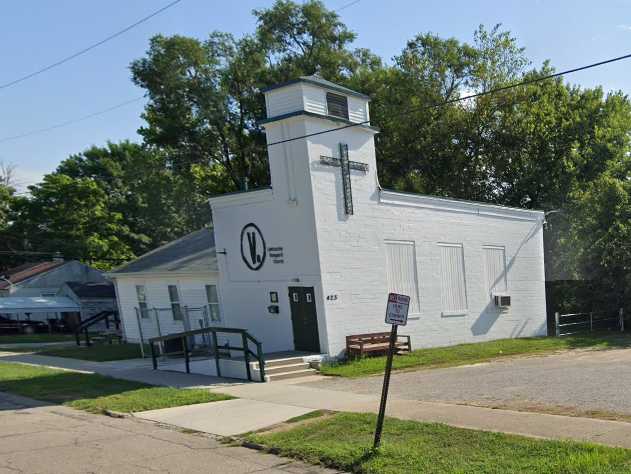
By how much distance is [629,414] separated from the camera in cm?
960

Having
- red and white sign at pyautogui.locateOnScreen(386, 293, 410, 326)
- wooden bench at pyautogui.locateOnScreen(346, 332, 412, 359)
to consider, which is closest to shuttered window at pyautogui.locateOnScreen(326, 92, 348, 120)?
wooden bench at pyautogui.locateOnScreen(346, 332, 412, 359)

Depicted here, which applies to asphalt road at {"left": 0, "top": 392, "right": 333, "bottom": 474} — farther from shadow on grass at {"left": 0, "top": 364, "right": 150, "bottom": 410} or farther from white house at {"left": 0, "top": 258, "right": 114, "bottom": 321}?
white house at {"left": 0, "top": 258, "right": 114, "bottom": 321}

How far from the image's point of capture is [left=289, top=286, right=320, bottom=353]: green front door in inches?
715

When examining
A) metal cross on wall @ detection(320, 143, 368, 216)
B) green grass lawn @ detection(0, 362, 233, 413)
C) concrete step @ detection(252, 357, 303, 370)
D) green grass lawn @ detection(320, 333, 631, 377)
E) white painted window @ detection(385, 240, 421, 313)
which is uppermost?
metal cross on wall @ detection(320, 143, 368, 216)

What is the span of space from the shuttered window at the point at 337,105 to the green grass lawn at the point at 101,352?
1126 cm

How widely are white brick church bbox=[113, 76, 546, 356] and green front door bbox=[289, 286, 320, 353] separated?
0.12 feet

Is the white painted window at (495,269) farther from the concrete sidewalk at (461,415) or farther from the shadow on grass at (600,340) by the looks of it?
the concrete sidewalk at (461,415)

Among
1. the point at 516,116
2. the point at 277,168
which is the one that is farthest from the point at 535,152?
the point at 277,168

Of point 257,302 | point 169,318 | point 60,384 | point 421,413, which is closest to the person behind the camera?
point 421,413

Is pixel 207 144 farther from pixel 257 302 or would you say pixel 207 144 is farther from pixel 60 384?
pixel 60 384

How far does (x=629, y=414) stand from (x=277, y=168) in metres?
11.9

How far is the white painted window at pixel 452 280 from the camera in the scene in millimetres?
22000

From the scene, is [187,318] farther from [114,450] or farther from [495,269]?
[114,450]

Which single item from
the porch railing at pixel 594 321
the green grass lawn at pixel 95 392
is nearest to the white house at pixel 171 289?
the green grass lawn at pixel 95 392
